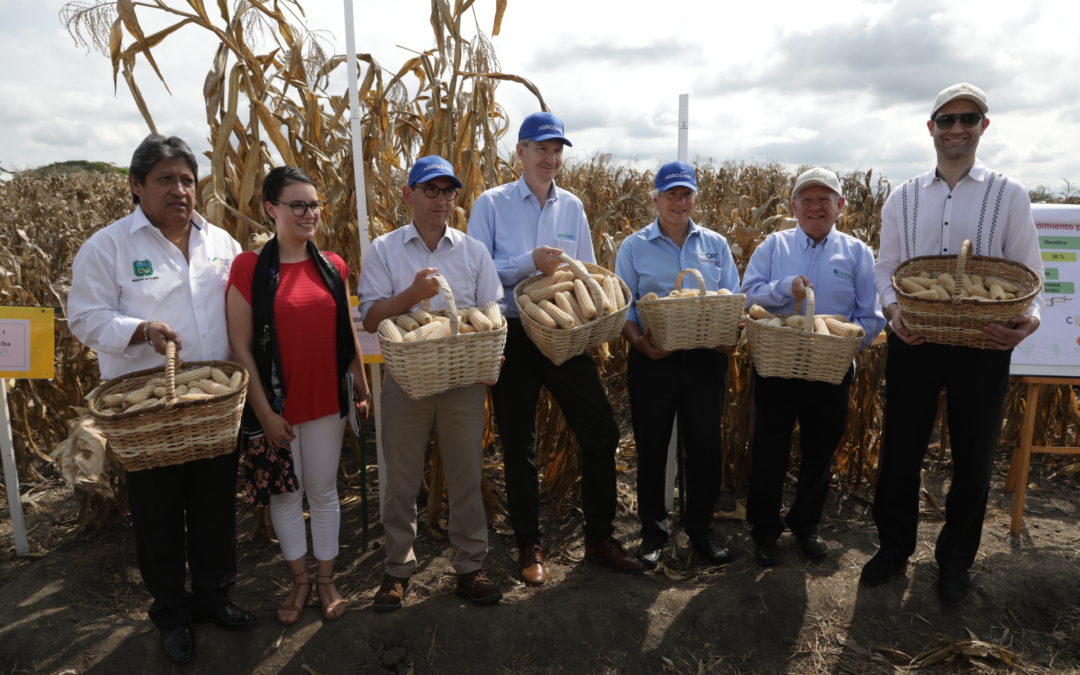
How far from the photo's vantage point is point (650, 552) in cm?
376

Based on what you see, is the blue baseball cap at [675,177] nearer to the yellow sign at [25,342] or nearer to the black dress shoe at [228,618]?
the black dress shoe at [228,618]

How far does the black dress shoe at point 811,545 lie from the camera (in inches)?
148

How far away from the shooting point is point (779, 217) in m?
5.41

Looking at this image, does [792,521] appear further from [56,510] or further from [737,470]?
[56,510]

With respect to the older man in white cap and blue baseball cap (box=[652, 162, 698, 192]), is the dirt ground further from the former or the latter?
blue baseball cap (box=[652, 162, 698, 192])

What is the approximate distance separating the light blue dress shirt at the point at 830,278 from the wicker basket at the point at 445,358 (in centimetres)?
157

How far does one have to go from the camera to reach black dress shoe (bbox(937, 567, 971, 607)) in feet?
11.0

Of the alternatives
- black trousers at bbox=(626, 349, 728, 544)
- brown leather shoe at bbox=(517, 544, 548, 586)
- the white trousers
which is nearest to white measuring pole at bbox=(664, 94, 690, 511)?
black trousers at bbox=(626, 349, 728, 544)

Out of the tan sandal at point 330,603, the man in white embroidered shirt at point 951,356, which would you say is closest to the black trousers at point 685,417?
the man in white embroidered shirt at point 951,356

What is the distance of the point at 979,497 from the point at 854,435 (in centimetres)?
144

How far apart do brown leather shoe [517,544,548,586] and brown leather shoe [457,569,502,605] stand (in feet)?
0.82

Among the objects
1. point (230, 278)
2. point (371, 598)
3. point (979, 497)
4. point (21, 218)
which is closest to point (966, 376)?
point (979, 497)

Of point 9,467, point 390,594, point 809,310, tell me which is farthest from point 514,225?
point 9,467

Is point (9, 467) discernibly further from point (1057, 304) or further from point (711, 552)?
point (1057, 304)
